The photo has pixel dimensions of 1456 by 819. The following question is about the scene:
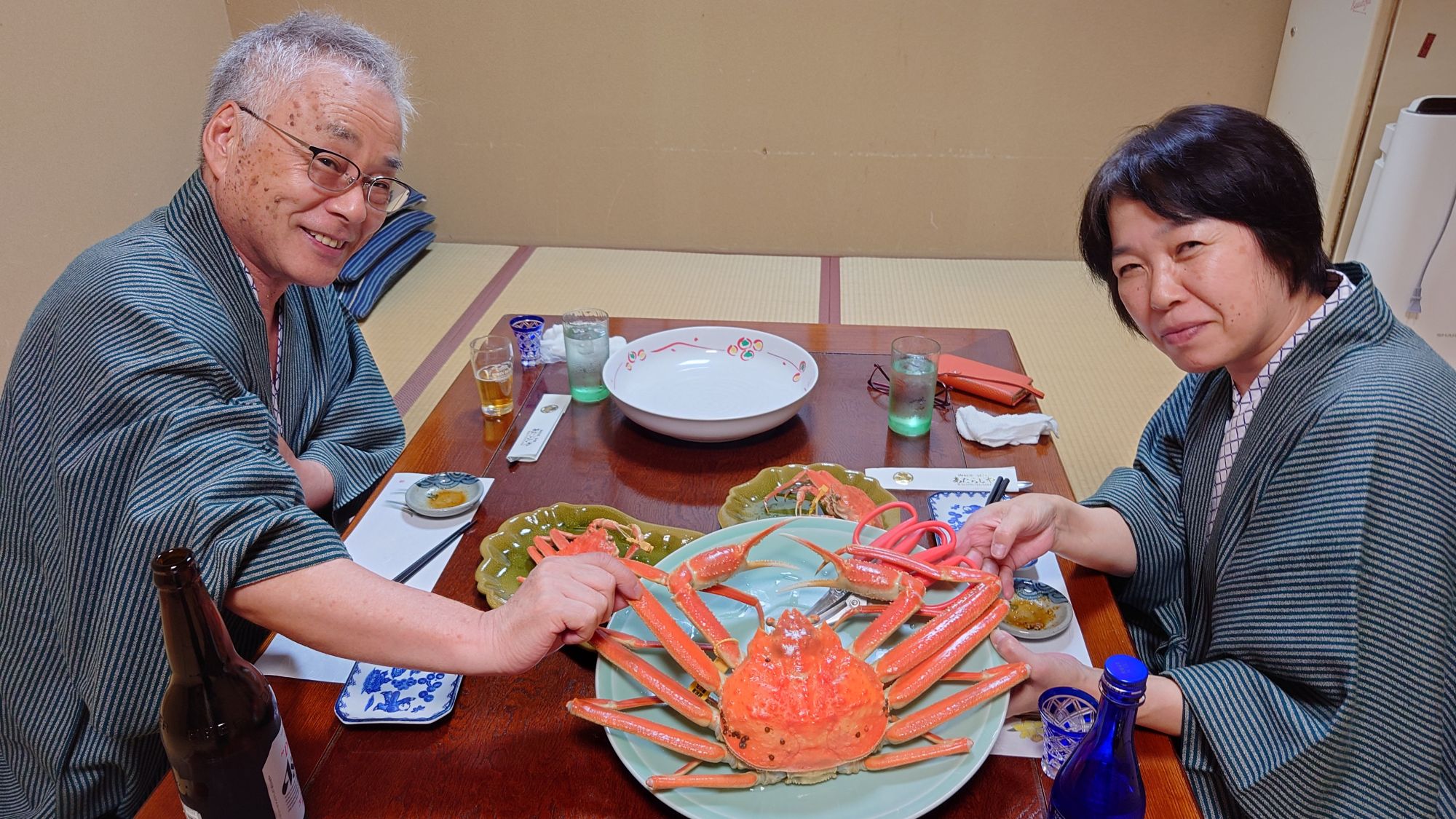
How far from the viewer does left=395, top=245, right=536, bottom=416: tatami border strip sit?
8.21 feet

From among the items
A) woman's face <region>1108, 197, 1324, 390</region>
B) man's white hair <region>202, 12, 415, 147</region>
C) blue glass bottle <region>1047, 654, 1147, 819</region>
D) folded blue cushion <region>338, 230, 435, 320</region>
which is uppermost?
man's white hair <region>202, 12, 415, 147</region>

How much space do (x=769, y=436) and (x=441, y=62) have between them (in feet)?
9.02

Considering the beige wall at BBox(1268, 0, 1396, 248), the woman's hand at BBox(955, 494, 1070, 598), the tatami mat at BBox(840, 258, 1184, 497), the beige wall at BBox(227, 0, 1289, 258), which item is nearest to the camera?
the woman's hand at BBox(955, 494, 1070, 598)

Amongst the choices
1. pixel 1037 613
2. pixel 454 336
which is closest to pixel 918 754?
pixel 1037 613

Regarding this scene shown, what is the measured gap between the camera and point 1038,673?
37.5 inches

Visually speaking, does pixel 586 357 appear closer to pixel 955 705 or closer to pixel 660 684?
pixel 660 684

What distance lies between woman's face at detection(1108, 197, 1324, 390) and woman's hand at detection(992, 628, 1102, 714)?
1.37 ft

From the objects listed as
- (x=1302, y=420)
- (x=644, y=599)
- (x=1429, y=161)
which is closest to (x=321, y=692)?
(x=644, y=599)

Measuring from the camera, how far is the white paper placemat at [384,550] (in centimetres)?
104

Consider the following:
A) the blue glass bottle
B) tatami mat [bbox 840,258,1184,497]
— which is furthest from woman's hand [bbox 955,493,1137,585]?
tatami mat [bbox 840,258,1184,497]

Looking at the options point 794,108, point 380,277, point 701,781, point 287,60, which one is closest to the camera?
point 701,781

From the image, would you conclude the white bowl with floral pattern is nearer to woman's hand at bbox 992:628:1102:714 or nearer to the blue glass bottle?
woman's hand at bbox 992:628:1102:714

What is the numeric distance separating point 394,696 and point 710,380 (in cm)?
94

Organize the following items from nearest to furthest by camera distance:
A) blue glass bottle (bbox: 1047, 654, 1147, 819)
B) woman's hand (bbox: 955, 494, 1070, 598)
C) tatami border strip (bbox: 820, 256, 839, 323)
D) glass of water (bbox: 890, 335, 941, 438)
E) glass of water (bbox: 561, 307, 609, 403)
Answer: blue glass bottle (bbox: 1047, 654, 1147, 819) < woman's hand (bbox: 955, 494, 1070, 598) < glass of water (bbox: 890, 335, 941, 438) < glass of water (bbox: 561, 307, 609, 403) < tatami border strip (bbox: 820, 256, 839, 323)
